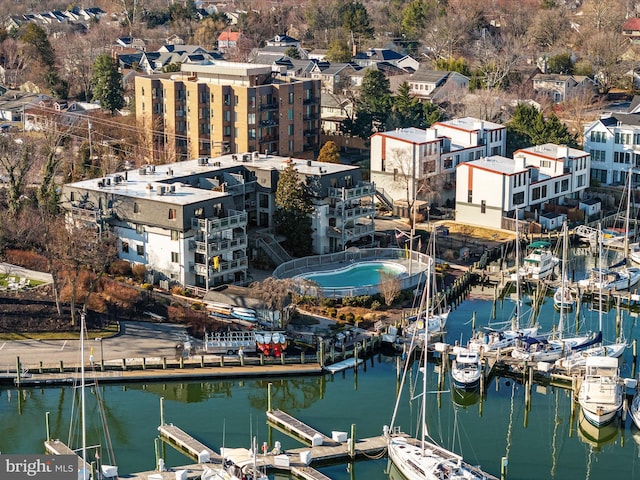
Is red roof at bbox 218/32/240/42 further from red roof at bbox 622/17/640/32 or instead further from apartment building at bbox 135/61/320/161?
apartment building at bbox 135/61/320/161

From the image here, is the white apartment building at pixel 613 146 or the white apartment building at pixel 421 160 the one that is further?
the white apartment building at pixel 613 146

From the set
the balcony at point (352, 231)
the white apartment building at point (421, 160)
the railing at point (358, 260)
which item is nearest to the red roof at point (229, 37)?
the white apartment building at point (421, 160)

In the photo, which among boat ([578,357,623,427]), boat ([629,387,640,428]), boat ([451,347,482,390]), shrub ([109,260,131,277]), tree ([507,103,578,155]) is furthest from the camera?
tree ([507,103,578,155])

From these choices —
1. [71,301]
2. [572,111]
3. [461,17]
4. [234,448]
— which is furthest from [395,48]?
[234,448]

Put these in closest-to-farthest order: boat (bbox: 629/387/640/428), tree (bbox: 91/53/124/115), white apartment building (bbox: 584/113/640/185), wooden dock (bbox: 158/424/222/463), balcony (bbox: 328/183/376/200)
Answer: wooden dock (bbox: 158/424/222/463)
boat (bbox: 629/387/640/428)
balcony (bbox: 328/183/376/200)
white apartment building (bbox: 584/113/640/185)
tree (bbox: 91/53/124/115)

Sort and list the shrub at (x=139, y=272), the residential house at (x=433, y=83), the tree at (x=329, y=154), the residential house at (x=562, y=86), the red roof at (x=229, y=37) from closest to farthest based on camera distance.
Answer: the shrub at (x=139, y=272) → the tree at (x=329, y=154) → the residential house at (x=562, y=86) → the residential house at (x=433, y=83) → the red roof at (x=229, y=37)

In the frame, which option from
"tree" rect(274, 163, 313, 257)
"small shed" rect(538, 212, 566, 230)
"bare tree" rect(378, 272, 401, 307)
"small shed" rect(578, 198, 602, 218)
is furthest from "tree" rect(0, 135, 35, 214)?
"small shed" rect(578, 198, 602, 218)

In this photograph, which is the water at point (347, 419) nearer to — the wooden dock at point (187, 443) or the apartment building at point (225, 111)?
the wooden dock at point (187, 443)
